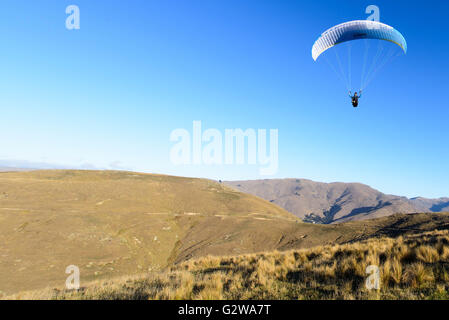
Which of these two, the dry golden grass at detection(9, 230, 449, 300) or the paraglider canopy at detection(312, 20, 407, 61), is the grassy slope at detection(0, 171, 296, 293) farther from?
the paraglider canopy at detection(312, 20, 407, 61)

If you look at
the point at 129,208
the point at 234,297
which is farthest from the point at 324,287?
the point at 129,208

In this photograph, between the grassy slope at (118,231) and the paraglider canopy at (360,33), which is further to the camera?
the grassy slope at (118,231)

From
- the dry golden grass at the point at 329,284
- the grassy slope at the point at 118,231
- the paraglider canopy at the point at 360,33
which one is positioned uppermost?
the paraglider canopy at the point at 360,33

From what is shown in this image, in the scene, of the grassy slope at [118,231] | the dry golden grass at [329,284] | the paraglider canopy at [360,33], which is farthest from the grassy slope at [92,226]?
the paraglider canopy at [360,33]

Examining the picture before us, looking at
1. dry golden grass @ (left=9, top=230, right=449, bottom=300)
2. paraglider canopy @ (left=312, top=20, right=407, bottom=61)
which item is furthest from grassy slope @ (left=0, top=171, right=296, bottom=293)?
paraglider canopy @ (left=312, top=20, right=407, bottom=61)

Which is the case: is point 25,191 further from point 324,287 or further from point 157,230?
point 324,287

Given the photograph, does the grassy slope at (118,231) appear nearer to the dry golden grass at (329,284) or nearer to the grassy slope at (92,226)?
the grassy slope at (92,226)

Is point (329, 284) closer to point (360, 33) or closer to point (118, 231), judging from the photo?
point (360, 33)

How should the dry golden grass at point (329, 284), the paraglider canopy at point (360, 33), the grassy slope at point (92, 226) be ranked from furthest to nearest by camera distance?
1. the grassy slope at point (92, 226)
2. the paraglider canopy at point (360, 33)
3. the dry golden grass at point (329, 284)

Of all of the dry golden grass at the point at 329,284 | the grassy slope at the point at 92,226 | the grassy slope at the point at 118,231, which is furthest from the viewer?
the grassy slope at the point at 118,231
